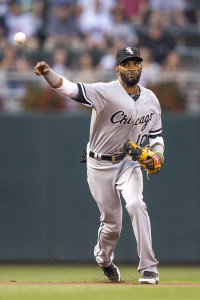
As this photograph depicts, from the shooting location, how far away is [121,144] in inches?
309

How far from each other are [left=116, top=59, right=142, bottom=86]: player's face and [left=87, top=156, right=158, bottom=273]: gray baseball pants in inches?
30.1

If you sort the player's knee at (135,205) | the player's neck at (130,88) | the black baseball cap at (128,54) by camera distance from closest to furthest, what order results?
the player's knee at (135,205) < the black baseball cap at (128,54) < the player's neck at (130,88)

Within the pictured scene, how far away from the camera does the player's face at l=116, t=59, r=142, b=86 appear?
7.70 metres

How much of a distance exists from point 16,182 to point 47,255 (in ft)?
3.76

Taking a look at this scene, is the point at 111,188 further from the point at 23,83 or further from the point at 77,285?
the point at 23,83

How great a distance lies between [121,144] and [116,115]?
0.31 meters

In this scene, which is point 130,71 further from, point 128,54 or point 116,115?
point 116,115

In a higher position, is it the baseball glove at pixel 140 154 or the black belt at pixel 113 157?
the baseball glove at pixel 140 154

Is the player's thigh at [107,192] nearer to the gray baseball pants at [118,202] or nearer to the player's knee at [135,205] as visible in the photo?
the gray baseball pants at [118,202]

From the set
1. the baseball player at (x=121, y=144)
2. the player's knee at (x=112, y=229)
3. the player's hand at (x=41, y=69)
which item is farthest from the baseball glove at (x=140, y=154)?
the player's hand at (x=41, y=69)

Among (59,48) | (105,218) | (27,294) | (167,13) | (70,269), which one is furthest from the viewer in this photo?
(167,13)

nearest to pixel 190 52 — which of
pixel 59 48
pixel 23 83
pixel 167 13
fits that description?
pixel 167 13

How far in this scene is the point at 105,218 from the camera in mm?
7984

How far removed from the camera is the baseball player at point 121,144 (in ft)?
24.8
